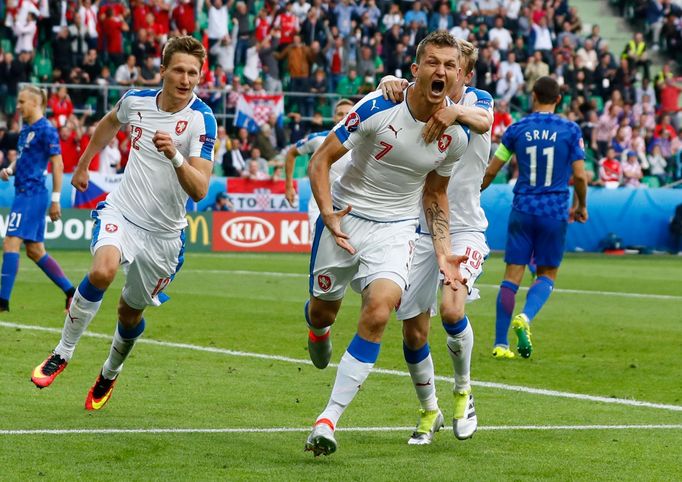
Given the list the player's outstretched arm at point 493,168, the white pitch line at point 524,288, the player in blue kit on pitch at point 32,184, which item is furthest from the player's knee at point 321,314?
the white pitch line at point 524,288

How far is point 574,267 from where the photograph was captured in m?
23.3

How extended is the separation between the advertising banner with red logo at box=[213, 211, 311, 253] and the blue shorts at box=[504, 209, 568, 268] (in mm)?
14121

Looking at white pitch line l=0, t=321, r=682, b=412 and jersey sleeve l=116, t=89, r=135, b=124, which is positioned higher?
jersey sleeve l=116, t=89, r=135, b=124

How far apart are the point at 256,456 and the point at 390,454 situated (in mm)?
706

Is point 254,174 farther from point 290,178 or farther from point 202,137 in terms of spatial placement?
point 202,137

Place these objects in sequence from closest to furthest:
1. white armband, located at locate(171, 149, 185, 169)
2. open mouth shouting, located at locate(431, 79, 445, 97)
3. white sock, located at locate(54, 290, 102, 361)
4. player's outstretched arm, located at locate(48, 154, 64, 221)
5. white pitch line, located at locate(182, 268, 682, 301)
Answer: open mouth shouting, located at locate(431, 79, 445, 97) → white armband, located at locate(171, 149, 185, 169) → white sock, located at locate(54, 290, 102, 361) → player's outstretched arm, located at locate(48, 154, 64, 221) → white pitch line, located at locate(182, 268, 682, 301)

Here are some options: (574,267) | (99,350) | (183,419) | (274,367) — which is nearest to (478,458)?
(183,419)

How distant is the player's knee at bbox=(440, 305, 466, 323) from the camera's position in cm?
775

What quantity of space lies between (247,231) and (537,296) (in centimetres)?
1454

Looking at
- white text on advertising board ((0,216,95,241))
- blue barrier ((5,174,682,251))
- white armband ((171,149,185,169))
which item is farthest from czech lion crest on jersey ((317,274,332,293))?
blue barrier ((5,174,682,251))

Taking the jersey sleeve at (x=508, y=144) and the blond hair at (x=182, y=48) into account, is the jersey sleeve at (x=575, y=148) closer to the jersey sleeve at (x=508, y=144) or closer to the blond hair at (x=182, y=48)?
the jersey sleeve at (x=508, y=144)

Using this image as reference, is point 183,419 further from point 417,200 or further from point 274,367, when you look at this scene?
point 274,367

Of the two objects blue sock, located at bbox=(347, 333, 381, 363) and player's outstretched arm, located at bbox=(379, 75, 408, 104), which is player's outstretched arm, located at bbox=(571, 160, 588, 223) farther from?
blue sock, located at bbox=(347, 333, 381, 363)

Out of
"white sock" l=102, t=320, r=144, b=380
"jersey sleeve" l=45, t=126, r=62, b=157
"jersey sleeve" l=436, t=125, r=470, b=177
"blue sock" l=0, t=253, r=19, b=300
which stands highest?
"jersey sleeve" l=436, t=125, r=470, b=177
